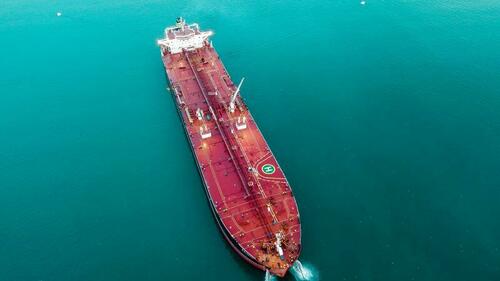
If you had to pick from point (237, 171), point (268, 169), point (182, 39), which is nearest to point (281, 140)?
point (268, 169)

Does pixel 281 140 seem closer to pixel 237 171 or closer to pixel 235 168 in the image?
pixel 235 168

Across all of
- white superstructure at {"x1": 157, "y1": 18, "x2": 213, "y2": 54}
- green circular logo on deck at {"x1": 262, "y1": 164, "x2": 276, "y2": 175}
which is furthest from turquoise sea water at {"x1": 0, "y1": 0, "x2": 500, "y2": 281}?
white superstructure at {"x1": 157, "y1": 18, "x2": 213, "y2": 54}

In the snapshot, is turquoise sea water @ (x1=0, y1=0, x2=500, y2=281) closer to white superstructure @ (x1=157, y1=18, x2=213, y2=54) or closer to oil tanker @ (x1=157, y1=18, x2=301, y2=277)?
oil tanker @ (x1=157, y1=18, x2=301, y2=277)

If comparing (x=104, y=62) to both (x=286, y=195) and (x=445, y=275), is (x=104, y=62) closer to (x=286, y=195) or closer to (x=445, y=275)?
Result: (x=286, y=195)

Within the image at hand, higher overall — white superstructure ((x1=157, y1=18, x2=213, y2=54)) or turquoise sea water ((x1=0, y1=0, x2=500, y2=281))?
white superstructure ((x1=157, y1=18, x2=213, y2=54))

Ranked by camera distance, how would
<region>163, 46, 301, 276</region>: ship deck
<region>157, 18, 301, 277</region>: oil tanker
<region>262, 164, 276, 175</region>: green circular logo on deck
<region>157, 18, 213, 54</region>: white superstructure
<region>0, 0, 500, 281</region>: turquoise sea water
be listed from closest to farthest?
1. <region>157, 18, 301, 277</region>: oil tanker
2. <region>163, 46, 301, 276</region>: ship deck
3. <region>0, 0, 500, 281</region>: turquoise sea water
4. <region>262, 164, 276, 175</region>: green circular logo on deck
5. <region>157, 18, 213, 54</region>: white superstructure

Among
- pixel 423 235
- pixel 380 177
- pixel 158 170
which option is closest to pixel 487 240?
pixel 423 235
